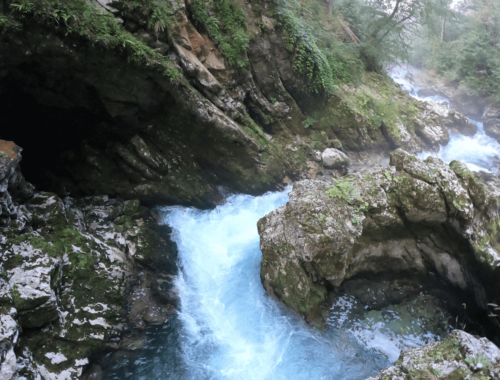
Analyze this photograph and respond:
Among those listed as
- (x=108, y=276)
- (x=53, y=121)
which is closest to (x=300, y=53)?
(x=53, y=121)

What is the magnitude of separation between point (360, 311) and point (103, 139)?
32.0ft

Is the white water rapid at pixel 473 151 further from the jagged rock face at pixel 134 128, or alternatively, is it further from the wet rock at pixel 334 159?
the jagged rock face at pixel 134 128

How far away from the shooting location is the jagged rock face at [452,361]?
16.5 feet

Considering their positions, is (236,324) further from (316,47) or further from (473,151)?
(473,151)

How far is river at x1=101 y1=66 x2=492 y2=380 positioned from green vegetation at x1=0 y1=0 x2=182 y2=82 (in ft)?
18.4

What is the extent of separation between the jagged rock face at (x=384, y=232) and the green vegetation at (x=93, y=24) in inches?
228

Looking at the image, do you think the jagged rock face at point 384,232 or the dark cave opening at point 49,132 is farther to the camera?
the dark cave opening at point 49,132

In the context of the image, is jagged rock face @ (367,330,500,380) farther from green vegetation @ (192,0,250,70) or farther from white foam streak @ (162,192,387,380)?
green vegetation @ (192,0,250,70)

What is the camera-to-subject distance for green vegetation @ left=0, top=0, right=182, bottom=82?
6.71 metres

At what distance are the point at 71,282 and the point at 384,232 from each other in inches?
329

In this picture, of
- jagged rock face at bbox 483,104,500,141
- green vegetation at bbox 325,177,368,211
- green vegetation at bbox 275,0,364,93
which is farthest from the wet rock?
jagged rock face at bbox 483,104,500,141

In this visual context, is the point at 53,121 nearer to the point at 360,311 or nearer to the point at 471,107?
the point at 360,311

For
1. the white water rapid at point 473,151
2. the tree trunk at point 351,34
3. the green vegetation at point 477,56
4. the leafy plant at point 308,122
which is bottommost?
the leafy plant at point 308,122

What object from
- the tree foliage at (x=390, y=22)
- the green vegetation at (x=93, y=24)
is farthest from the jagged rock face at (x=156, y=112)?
the tree foliage at (x=390, y=22)
